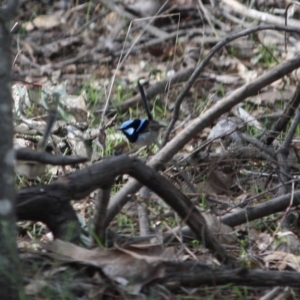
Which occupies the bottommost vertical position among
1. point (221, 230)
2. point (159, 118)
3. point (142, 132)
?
point (221, 230)

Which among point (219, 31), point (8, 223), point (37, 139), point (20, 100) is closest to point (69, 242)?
point (8, 223)

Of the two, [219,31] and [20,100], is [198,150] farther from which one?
[219,31]

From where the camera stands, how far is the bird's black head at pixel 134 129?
14.7 feet

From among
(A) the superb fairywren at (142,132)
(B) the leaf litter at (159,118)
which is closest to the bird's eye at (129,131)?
(A) the superb fairywren at (142,132)

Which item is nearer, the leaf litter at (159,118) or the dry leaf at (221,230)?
the leaf litter at (159,118)

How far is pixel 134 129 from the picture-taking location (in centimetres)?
450

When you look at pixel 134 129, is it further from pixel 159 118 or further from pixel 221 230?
pixel 221 230

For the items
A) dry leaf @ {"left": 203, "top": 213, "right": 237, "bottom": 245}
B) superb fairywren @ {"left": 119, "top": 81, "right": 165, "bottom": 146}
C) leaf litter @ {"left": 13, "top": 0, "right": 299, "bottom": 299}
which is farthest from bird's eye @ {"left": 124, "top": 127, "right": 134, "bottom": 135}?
dry leaf @ {"left": 203, "top": 213, "right": 237, "bottom": 245}

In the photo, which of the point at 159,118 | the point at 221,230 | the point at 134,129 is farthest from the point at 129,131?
the point at 221,230

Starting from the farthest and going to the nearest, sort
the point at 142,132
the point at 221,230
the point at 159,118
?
1. the point at 159,118
2. the point at 142,132
3. the point at 221,230

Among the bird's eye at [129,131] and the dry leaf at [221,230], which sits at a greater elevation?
the bird's eye at [129,131]

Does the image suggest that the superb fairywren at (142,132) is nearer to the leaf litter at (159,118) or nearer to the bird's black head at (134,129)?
the bird's black head at (134,129)

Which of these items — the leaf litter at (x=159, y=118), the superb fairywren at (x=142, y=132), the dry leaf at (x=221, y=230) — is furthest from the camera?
the superb fairywren at (x=142, y=132)

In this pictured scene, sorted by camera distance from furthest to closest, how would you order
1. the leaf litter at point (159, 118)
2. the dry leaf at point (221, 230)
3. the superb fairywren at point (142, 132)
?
the superb fairywren at point (142, 132) → the dry leaf at point (221, 230) → the leaf litter at point (159, 118)
